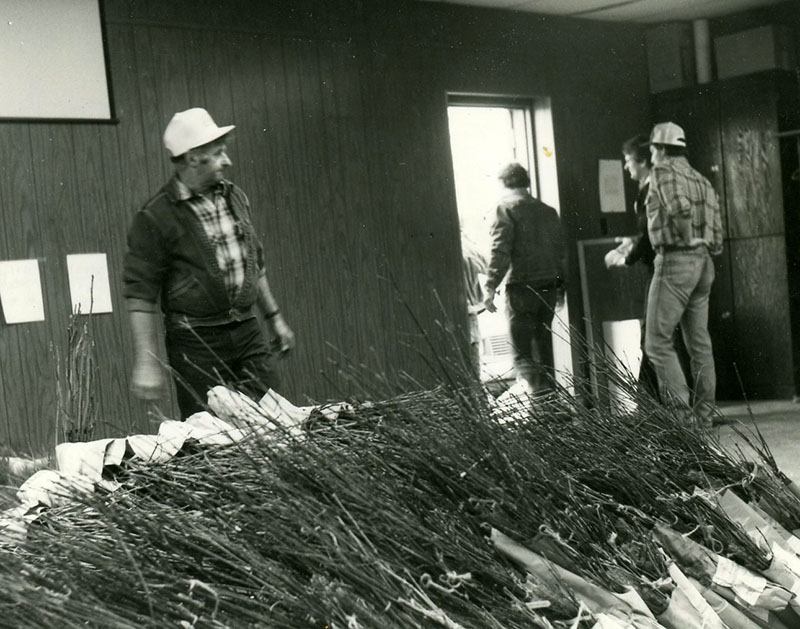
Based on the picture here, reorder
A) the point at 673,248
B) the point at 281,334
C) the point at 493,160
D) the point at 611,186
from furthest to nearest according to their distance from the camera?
the point at 611,186
the point at 493,160
the point at 673,248
the point at 281,334

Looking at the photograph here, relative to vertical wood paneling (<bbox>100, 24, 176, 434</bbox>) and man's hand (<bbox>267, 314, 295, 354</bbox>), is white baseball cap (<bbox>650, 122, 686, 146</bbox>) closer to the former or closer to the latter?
vertical wood paneling (<bbox>100, 24, 176, 434</bbox>)

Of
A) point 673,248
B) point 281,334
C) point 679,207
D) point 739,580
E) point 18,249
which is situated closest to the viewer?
point 739,580

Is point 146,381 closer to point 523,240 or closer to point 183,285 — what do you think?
point 183,285

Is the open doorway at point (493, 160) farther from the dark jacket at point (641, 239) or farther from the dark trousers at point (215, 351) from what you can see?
the dark trousers at point (215, 351)

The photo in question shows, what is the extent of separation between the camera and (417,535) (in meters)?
1.29

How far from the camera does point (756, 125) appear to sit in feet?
21.7

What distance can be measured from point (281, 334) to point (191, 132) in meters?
0.70

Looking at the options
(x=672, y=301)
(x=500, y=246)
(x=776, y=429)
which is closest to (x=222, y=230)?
(x=500, y=246)

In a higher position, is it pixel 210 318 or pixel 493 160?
pixel 493 160

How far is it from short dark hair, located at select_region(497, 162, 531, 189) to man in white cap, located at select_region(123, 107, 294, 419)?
2.52 m

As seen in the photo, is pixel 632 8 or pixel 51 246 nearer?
pixel 51 246

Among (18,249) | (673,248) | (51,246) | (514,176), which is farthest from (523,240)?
(18,249)

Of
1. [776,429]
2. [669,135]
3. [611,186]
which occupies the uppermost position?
[669,135]

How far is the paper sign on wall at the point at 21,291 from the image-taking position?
4.34 meters
